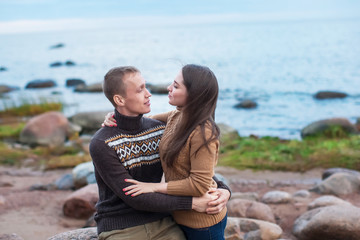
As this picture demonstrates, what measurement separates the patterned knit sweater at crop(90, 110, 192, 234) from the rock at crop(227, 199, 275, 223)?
298cm

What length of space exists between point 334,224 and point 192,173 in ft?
8.65

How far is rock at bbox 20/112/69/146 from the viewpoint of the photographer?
1195 cm

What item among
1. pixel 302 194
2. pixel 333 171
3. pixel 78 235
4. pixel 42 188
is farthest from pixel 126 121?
pixel 333 171

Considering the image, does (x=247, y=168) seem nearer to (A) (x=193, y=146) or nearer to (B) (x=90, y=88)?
(A) (x=193, y=146)

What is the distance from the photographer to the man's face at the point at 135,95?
9.22 feet

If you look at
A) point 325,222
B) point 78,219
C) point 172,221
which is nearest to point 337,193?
point 325,222

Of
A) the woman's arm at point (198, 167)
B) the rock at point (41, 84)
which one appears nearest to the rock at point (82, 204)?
the woman's arm at point (198, 167)

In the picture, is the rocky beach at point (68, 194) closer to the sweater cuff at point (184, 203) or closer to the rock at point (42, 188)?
the rock at point (42, 188)

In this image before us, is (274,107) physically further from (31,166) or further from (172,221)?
(172,221)

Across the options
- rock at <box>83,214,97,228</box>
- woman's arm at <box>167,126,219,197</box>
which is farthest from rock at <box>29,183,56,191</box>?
woman's arm at <box>167,126,219,197</box>

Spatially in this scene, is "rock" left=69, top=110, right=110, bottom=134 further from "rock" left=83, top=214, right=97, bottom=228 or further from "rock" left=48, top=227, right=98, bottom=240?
"rock" left=48, top=227, right=98, bottom=240

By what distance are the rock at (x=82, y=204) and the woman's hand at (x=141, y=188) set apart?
11.3 feet

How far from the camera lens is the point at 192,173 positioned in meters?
2.67

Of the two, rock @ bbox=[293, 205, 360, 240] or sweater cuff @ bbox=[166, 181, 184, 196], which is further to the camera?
rock @ bbox=[293, 205, 360, 240]
